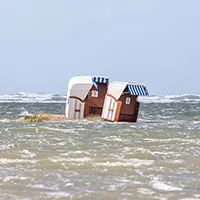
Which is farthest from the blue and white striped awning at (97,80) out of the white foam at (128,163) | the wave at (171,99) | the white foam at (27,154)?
the wave at (171,99)

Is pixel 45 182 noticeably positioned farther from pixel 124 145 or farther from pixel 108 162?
pixel 124 145

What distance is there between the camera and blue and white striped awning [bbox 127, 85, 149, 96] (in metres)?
21.4

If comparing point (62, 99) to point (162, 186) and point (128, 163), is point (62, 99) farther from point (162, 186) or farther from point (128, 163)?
point (162, 186)

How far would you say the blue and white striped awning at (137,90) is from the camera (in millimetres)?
21438

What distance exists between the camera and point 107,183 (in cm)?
701

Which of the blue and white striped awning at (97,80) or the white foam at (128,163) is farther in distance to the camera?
the blue and white striped awning at (97,80)

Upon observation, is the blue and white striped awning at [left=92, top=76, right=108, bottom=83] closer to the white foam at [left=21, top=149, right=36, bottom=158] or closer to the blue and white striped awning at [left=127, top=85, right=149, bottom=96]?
the blue and white striped awning at [left=127, top=85, right=149, bottom=96]

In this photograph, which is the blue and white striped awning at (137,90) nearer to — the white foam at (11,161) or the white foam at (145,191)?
the white foam at (11,161)

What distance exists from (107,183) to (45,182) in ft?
3.00

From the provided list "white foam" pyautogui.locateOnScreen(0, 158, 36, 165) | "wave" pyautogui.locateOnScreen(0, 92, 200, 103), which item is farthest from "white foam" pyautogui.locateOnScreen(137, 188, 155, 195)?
"wave" pyautogui.locateOnScreen(0, 92, 200, 103)

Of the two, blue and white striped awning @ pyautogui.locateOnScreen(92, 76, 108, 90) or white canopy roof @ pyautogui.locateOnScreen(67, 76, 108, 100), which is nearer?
white canopy roof @ pyautogui.locateOnScreen(67, 76, 108, 100)

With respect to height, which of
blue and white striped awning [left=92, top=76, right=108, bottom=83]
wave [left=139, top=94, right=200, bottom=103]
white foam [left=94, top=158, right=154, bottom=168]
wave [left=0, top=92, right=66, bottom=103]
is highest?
blue and white striped awning [left=92, top=76, right=108, bottom=83]

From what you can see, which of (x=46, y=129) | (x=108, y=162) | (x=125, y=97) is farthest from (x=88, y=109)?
(x=108, y=162)

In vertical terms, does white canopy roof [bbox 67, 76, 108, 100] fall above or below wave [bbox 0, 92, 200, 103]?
above
